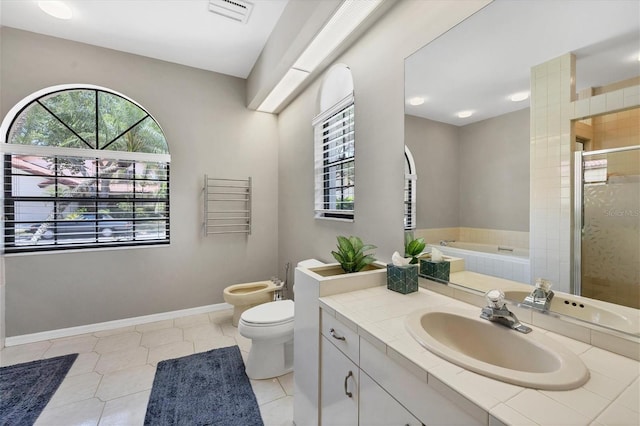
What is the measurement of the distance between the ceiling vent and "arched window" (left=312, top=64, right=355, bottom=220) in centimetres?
79

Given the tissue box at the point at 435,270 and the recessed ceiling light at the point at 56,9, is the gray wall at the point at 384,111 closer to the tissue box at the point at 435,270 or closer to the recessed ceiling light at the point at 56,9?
the tissue box at the point at 435,270

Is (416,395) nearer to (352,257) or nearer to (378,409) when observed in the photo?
(378,409)

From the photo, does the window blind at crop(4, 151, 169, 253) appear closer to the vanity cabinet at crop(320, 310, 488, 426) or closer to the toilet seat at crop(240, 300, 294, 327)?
the toilet seat at crop(240, 300, 294, 327)

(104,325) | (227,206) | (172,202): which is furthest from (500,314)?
(104,325)

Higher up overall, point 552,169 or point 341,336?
point 552,169

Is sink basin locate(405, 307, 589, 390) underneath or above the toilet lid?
above

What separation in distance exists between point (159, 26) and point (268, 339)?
2769 mm

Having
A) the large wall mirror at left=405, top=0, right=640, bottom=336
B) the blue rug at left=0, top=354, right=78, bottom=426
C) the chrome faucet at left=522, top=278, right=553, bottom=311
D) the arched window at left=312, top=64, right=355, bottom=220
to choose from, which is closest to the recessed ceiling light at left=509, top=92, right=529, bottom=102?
the large wall mirror at left=405, top=0, right=640, bottom=336

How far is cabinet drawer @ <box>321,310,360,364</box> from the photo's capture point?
105 centimetres

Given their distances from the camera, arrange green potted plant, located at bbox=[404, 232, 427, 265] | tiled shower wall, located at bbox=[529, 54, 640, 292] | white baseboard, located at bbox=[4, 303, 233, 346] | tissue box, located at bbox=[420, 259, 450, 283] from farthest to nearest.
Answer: white baseboard, located at bbox=[4, 303, 233, 346]
green potted plant, located at bbox=[404, 232, 427, 265]
tissue box, located at bbox=[420, 259, 450, 283]
tiled shower wall, located at bbox=[529, 54, 640, 292]

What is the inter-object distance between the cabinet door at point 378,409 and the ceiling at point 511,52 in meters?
1.19

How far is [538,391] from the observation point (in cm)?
65

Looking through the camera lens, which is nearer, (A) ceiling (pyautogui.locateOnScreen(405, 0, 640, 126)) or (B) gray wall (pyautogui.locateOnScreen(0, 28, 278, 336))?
(A) ceiling (pyautogui.locateOnScreen(405, 0, 640, 126))

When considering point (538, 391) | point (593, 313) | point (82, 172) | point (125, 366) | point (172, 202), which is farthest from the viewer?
point (172, 202)
